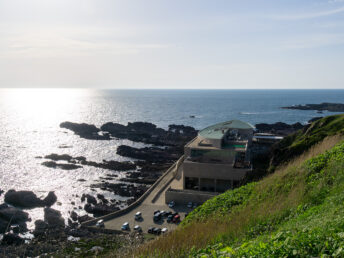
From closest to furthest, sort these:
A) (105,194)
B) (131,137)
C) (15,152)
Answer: (105,194)
(15,152)
(131,137)

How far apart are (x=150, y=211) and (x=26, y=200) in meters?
17.7

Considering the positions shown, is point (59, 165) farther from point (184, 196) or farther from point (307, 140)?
point (307, 140)

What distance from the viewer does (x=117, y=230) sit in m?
24.2

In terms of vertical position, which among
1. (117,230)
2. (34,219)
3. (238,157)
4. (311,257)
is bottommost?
(34,219)

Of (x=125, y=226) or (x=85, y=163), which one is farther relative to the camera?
(x=85, y=163)

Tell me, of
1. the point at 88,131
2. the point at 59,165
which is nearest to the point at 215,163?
the point at 59,165

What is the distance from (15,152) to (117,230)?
159ft

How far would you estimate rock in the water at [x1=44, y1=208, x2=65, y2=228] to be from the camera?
29603mm

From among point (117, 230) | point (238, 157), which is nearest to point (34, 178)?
point (117, 230)

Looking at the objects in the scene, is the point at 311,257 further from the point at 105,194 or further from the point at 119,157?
the point at 119,157

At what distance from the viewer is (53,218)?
3080 cm

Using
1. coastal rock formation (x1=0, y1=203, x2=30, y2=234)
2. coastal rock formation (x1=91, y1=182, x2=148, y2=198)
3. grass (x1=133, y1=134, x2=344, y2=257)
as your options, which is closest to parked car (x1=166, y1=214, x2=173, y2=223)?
coastal rock formation (x1=91, y1=182, x2=148, y2=198)

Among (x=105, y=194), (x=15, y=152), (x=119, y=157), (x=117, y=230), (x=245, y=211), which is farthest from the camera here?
(x=15, y=152)

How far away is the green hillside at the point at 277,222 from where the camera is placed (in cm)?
512
